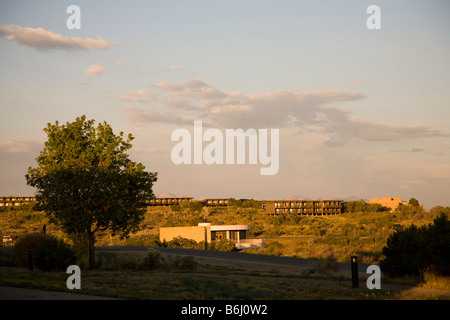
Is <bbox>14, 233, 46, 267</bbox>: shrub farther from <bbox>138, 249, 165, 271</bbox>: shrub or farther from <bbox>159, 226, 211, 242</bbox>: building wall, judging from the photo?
<bbox>159, 226, 211, 242</bbox>: building wall

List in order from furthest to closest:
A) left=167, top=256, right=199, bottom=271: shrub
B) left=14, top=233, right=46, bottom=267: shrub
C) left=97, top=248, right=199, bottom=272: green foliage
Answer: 1. left=167, top=256, right=199, bottom=271: shrub
2. left=14, top=233, right=46, bottom=267: shrub
3. left=97, top=248, right=199, bottom=272: green foliage

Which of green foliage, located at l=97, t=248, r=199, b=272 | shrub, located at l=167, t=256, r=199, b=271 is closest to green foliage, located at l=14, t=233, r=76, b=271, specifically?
green foliage, located at l=97, t=248, r=199, b=272

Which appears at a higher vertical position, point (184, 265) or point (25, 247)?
point (25, 247)

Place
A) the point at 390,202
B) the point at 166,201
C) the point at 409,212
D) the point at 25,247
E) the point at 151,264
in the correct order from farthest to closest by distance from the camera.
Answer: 1. the point at 390,202
2. the point at 166,201
3. the point at 409,212
4. the point at 25,247
5. the point at 151,264

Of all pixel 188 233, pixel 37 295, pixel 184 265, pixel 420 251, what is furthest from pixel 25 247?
pixel 188 233

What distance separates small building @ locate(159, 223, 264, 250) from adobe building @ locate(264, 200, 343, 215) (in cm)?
5933

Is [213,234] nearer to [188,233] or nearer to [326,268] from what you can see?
[188,233]

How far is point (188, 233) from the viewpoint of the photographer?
6494cm

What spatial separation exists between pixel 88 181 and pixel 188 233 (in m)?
33.7

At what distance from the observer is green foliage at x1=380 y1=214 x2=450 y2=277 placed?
22938 mm

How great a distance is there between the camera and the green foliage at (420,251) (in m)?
22.9

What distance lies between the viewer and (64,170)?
108 ft

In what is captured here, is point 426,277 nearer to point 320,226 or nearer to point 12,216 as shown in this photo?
point 320,226
